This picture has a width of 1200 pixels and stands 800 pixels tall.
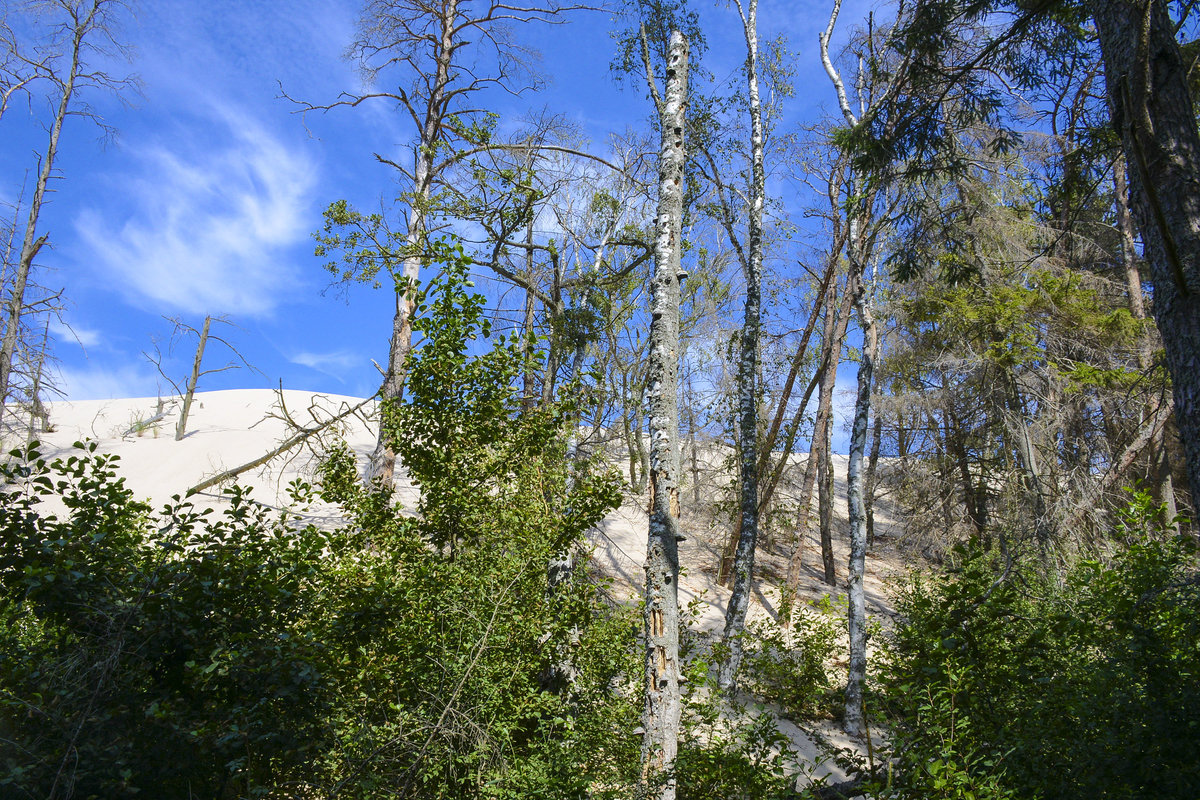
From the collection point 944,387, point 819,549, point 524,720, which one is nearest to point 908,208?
point 524,720

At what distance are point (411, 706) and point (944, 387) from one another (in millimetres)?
14610

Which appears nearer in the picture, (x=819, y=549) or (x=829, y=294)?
(x=829, y=294)

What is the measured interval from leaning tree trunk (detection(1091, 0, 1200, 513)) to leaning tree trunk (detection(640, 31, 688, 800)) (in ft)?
10.3

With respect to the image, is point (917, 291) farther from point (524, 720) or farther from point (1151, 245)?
point (524, 720)

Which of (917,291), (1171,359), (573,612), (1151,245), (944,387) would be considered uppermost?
(917,291)

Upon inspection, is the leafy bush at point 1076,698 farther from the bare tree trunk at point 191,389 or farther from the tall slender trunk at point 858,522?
the bare tree trunk at point 191,389

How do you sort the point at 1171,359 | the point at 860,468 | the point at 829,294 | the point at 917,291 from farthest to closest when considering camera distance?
the point at 917,291, the point at 829,294, the point at 860,468, the point at 1171,359

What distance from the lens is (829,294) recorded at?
1530cm

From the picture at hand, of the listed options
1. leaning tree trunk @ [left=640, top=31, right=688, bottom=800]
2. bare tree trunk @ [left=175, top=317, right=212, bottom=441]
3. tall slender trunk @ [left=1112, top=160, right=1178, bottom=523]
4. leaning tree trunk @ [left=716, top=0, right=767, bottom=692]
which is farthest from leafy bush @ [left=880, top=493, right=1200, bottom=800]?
bare tree trunk @ [left=175, top=317, right=212, bottom=441]

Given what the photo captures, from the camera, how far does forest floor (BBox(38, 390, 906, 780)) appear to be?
14.4 meters

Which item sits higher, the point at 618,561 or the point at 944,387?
the point at 944,387

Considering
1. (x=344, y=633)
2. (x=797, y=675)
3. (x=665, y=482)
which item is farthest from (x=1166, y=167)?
(x=797, y=675)

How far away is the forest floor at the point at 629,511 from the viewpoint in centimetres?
1435

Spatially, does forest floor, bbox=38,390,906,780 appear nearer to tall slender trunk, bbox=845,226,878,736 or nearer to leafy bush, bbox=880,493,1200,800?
tall slender trunk, bbox=845,226,878,736
